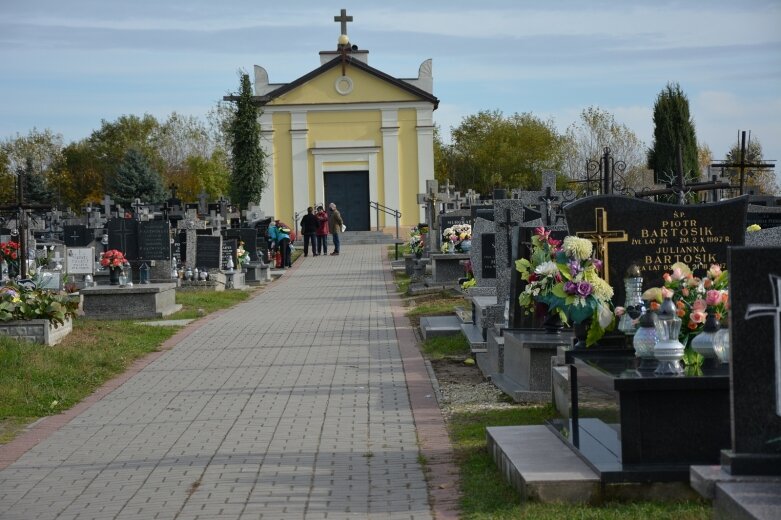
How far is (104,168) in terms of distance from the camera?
277 ft

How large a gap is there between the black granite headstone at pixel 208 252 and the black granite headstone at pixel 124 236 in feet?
9.25

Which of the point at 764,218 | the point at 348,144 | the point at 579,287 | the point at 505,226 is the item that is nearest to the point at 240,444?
the point at 579,287

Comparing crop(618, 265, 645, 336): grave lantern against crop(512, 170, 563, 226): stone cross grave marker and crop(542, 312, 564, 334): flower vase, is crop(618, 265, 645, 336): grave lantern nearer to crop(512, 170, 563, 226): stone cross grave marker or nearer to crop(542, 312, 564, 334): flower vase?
crop(542, 312, 564, 334): flower vase

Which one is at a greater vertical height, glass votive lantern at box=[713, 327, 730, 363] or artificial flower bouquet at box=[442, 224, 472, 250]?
artificial flower bouquet at box=[442, 224, 472, 250]

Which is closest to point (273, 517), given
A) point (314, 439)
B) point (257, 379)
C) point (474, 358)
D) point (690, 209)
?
point (314, 439)

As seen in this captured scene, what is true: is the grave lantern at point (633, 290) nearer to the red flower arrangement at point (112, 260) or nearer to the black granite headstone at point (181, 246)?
the red flower arrangement at point (112, 260)

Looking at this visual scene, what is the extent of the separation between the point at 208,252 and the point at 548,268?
62.8 feet

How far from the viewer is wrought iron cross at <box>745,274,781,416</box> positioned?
5078mm

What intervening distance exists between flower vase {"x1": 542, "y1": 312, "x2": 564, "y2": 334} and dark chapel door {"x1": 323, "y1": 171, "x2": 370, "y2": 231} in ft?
154

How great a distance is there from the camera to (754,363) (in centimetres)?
524

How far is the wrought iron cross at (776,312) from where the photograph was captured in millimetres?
5078

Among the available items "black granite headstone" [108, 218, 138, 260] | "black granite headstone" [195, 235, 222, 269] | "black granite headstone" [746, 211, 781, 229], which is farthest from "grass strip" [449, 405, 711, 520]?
"black granite headstone" [195, 235, 222, 269]

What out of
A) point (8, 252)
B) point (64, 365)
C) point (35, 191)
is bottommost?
point (64, 365)

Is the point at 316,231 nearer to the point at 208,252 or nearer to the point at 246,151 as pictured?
the point at 246,151
